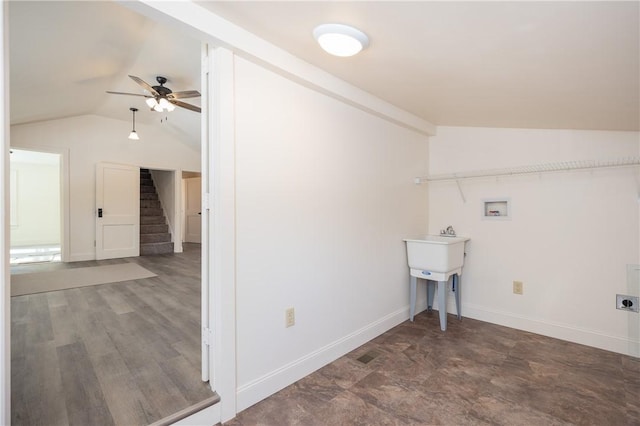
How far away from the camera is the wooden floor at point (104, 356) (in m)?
1.54

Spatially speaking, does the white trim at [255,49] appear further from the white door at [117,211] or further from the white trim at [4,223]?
the white door at [117,211]

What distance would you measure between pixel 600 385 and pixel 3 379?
119 inches

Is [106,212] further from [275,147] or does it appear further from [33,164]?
[275,147]

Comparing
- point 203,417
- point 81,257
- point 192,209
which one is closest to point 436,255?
point 203,417

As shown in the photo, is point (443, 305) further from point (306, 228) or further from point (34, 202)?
point (34, 202)

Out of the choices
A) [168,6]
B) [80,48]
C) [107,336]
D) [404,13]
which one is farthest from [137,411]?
[80,48]

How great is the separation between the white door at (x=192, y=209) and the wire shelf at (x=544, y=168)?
7.16 meters

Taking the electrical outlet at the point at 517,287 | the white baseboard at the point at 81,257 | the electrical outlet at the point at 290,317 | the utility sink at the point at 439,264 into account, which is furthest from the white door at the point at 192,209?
the electrical outlet at the point at 517,287

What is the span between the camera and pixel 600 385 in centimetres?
192

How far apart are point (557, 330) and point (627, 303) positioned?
53 cm

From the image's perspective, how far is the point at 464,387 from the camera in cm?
190

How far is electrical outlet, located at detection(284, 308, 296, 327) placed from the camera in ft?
6.41

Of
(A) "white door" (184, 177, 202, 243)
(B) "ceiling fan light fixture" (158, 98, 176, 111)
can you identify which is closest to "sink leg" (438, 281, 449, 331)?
(B) "ceiling fan light fixture" (158, 98, 176, 111)

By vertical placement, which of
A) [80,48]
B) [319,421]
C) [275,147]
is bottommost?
[319,421]
